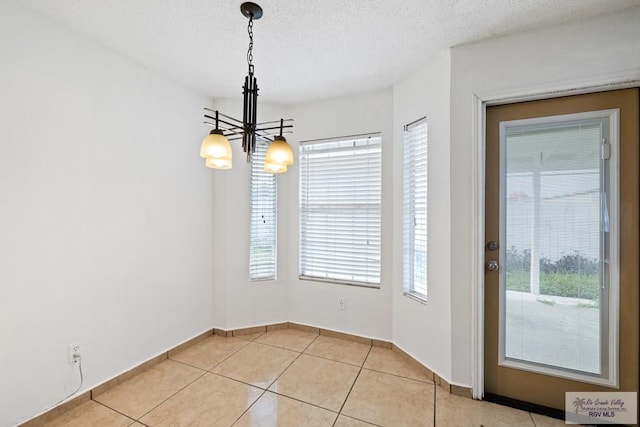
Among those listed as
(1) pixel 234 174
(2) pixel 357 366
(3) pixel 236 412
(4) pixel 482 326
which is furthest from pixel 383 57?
(3) pixel 236 412

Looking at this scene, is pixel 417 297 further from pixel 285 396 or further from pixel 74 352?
pixel 74 352

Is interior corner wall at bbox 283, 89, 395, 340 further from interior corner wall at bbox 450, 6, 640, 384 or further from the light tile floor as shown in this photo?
interior corner wall at bbox 450, 6, 640, 384

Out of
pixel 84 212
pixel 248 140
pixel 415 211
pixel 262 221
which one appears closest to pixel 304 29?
pixel 248 140

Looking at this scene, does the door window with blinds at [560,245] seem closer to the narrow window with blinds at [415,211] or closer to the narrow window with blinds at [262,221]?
the narrow window with blinds at [415,211]

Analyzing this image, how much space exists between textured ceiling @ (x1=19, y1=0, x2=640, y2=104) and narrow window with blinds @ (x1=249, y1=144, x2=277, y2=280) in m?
1.02

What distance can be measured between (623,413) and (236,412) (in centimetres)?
253

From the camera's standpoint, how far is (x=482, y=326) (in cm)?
199

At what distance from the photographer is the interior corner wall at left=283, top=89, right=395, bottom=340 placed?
9.11 ft

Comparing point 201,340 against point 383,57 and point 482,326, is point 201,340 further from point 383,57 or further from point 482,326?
point 383,57

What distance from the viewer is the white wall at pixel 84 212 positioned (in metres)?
1.63

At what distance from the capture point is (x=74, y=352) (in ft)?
6.24

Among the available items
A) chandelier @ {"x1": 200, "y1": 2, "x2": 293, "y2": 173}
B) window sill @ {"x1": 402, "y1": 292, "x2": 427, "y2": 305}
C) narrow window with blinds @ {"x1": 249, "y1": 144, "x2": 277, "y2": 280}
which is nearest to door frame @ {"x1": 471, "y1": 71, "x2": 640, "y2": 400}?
window sill @ {"x1": 402, "y1": 292, "x2": 427, "y2": 305}

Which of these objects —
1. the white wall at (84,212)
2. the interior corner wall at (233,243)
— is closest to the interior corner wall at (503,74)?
the interior corner wall at (233,243)

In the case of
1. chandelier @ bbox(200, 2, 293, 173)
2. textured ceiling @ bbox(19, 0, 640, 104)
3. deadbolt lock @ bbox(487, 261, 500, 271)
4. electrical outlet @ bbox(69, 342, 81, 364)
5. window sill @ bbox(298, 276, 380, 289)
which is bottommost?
electrical outlet @ bbox(69, 342, 81, 364)
